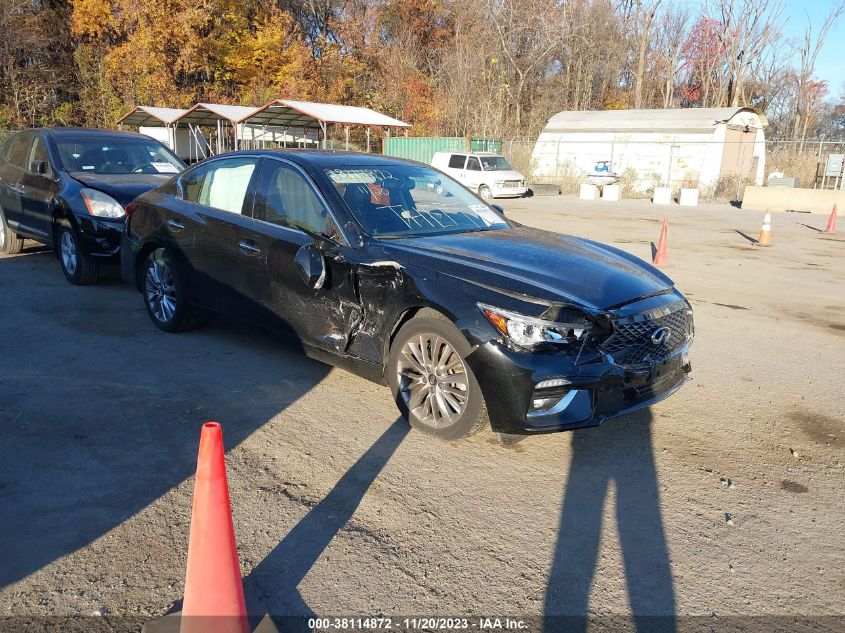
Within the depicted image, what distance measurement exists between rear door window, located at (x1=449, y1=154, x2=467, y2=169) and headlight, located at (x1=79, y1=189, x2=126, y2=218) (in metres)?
19.8

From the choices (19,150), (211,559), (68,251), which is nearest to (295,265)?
(211,559)

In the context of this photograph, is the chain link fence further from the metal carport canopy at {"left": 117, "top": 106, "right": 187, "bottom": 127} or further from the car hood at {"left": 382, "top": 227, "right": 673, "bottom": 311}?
the car hood at {"left": 382, "top": 227, "right": 673, "bottom": 311}

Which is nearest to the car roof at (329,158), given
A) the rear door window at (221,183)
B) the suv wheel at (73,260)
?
the rear door window at (221,183)

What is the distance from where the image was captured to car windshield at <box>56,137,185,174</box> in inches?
332

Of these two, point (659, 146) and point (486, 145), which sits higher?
point (659, 146)

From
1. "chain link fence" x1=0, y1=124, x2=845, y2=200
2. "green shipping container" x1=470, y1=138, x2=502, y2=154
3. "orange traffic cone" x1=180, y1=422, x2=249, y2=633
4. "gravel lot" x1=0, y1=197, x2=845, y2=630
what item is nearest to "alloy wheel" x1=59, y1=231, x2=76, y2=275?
"gravel lot" x1=0, y1=197, x2=845, y2=630

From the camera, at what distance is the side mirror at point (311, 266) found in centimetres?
462

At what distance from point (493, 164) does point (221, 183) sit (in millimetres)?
21853

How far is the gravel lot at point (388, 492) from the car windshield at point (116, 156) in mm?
3087

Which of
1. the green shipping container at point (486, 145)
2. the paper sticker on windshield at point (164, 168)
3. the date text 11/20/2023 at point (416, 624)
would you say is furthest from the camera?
the green shipping container at point (486, 145)

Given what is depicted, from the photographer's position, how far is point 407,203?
5.11m

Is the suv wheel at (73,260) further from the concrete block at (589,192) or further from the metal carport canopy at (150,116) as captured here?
the metal carport canopy at (150,116)

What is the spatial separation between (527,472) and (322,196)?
2.37 meters

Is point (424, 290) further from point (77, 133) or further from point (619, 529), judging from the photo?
point (77, 133)
